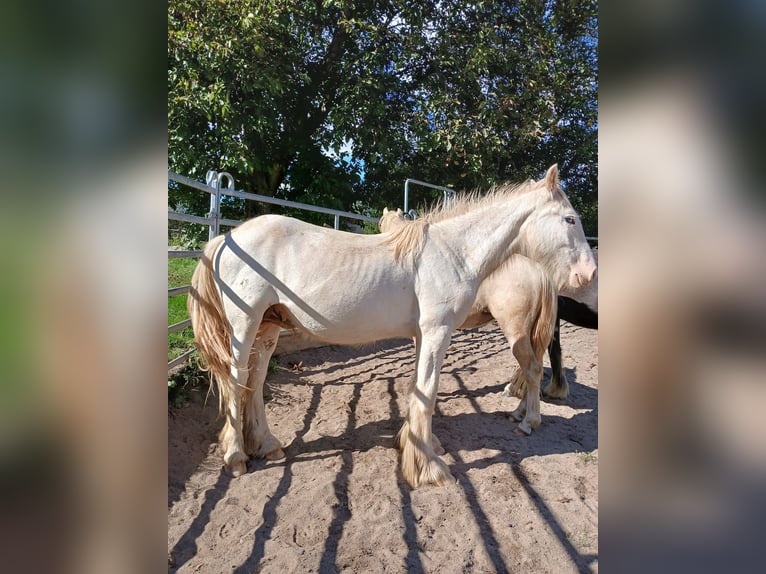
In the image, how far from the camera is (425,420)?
2461 mm

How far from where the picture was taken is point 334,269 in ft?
7.77

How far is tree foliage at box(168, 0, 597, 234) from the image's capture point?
6160mm

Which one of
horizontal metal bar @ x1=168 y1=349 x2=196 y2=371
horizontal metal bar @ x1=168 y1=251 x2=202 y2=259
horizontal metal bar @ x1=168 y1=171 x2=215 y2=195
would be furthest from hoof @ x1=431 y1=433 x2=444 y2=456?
horizontal metal bar @ x1=168 y1=171 x2=215 y2=195

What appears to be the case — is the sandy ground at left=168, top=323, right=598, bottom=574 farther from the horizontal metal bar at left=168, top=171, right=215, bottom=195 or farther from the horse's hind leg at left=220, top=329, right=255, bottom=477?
the horizontal metal bar at left=168, top=171, right=215, bottom=195

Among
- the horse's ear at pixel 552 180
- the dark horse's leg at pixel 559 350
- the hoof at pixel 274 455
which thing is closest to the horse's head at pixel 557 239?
the horse's ear at pixel 552 180

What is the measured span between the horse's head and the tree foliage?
14.3ft

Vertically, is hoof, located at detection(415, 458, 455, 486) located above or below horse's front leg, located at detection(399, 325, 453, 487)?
below

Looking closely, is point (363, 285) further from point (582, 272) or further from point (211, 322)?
point (582, 272)

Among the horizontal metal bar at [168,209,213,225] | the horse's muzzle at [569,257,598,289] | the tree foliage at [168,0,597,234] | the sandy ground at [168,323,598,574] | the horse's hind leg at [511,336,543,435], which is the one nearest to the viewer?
the sandy ground at [168,323,598,574]

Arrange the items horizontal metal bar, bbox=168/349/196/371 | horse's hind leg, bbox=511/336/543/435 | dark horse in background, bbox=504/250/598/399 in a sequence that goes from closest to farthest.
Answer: horizontal metal bar, bbox=168/349/196/371 < horse's hind leg, bbox=511/336/543/435 < dark horse in background, bbox=504/250/598/399

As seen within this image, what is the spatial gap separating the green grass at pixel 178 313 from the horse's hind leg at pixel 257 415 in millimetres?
1007

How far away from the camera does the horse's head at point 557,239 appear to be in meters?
2.53
